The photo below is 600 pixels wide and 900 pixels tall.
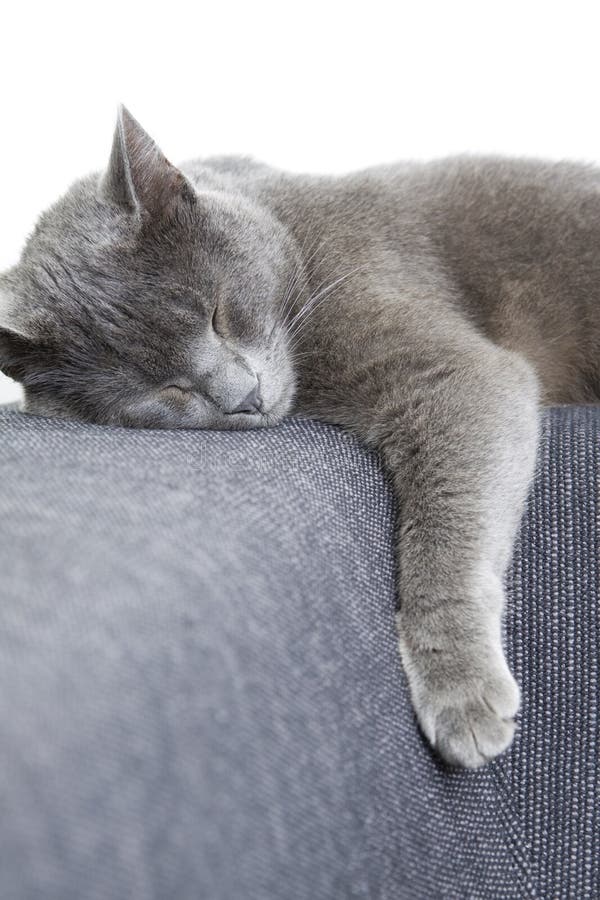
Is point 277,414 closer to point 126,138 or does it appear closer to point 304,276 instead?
point 304,276

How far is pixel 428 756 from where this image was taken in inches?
29.0

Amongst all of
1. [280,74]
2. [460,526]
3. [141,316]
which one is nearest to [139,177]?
[141,316]

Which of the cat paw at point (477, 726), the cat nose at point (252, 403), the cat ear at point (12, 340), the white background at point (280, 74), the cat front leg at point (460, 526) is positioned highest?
the white background at point (280, 74)

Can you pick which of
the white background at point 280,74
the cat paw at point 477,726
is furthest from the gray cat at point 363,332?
the white background at point 280,74

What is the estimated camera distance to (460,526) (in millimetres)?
913

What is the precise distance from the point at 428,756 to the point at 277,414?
0.48 m

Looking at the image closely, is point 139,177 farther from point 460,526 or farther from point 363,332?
point 460,526

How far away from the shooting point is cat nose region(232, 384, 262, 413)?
3.27 ft

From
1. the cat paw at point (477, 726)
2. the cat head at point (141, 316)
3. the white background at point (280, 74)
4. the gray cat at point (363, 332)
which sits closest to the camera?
the cat paw at point (477, 726)

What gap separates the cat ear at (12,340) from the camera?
3.26 ft

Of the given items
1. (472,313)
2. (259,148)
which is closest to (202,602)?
(472,313)

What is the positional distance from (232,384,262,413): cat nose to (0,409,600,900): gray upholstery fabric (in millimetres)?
74

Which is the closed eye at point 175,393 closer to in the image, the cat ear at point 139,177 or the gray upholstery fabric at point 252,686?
the gray upholstery fabric at point 252,686

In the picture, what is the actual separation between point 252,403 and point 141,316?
0.18 m
